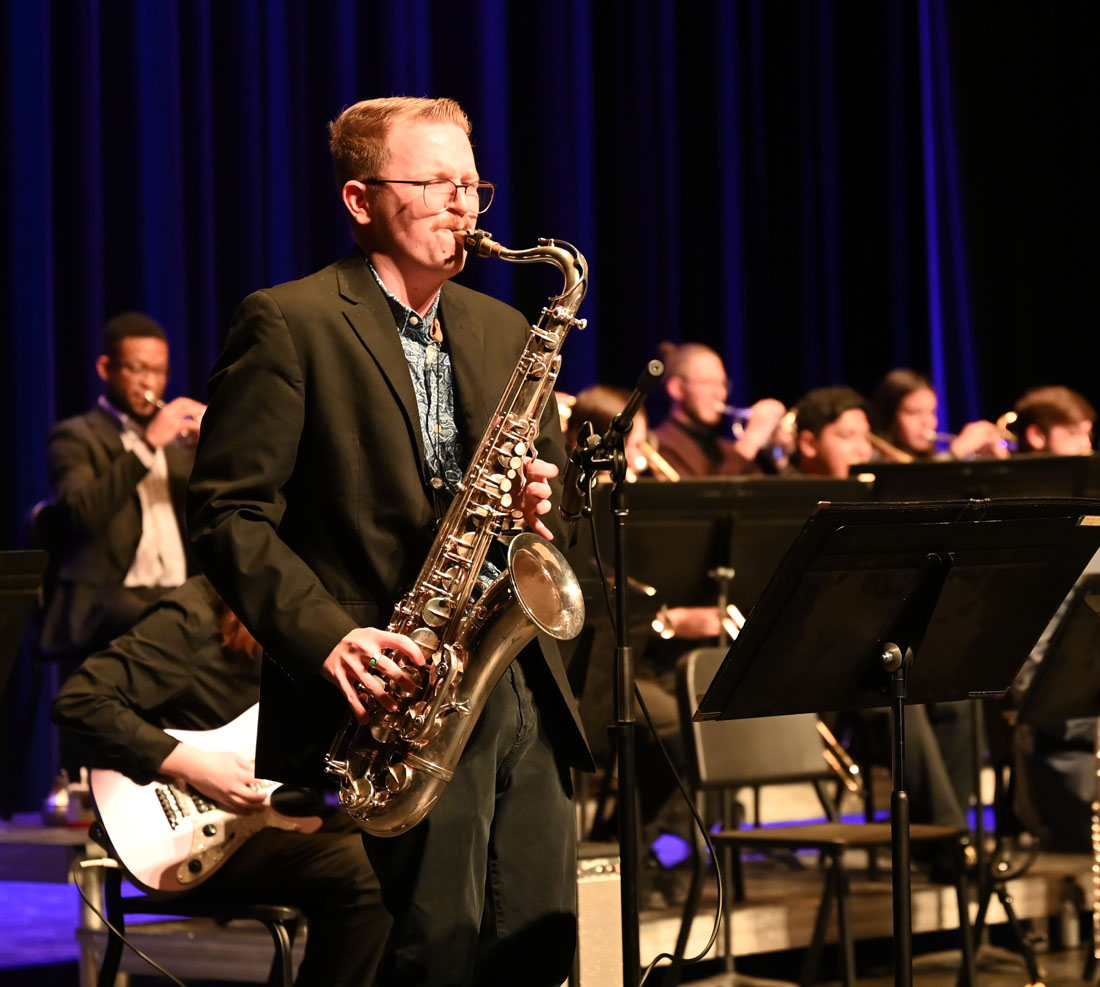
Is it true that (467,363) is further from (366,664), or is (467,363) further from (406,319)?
(366,664)

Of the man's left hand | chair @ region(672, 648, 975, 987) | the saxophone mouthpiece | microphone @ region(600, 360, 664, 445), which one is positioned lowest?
chair @ region(672, 648, 975, 987)

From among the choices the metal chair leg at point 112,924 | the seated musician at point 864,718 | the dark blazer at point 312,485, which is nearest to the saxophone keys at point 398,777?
the dark blazer at point 312,485

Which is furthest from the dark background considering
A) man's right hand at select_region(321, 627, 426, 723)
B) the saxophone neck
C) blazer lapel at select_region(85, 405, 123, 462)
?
man's right hand at select_region(321, 627, 426, 723)

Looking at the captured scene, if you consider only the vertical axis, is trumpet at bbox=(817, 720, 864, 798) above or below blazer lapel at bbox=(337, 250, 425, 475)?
below

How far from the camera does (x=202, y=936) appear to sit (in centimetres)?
444

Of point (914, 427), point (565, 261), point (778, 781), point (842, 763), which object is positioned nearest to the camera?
point (565, 261)

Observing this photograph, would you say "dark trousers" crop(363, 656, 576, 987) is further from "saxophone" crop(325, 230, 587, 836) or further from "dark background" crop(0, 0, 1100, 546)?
"dark background" crop(0, 0, 1100, 546)

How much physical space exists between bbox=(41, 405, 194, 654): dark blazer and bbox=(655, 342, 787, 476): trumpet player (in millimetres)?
2382

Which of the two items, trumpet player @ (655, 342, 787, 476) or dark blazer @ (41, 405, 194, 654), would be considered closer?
dark blazer @ (41, 405, 194, 654)

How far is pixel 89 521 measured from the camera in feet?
19.5

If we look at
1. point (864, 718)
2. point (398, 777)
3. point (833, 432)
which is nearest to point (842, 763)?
point (864, 718)

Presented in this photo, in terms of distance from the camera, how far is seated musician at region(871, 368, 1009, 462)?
25.2 feet

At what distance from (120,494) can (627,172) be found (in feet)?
14.1

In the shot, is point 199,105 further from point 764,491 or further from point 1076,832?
point 1076,832
